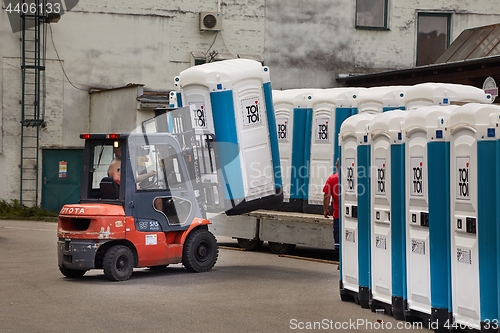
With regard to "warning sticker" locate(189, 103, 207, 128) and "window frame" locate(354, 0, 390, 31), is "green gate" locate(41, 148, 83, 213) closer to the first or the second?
"window frame" locate(354, 0, 390, 31)

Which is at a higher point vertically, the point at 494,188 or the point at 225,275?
the point at 494,188

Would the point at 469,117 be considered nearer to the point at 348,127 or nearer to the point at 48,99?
the point at 348,127

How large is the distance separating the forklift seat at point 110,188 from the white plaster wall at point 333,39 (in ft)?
59.1

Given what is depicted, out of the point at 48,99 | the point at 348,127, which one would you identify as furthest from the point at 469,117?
the point at 48,99

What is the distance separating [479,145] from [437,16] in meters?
25.9

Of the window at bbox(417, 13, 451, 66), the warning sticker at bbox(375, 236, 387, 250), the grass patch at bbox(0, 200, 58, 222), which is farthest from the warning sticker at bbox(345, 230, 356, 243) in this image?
the window at bbox(417, 13, 451, 66)

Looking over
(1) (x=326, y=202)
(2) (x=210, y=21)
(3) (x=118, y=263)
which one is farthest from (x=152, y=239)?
(2) (x=210, y=21)

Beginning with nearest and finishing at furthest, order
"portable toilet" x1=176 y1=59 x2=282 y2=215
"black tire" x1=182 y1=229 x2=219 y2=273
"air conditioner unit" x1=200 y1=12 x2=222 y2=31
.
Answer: "black tire" x1=182 y1=229 x2=219 y2=273 < "portable toilet" x1=176 y1=59 x2=282 y2=215 < "air conditioner unit" x1=200 y1=12 x2=222 y2=31

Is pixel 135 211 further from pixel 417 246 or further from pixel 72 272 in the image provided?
pixel 417 246

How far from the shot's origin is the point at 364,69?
107 feet

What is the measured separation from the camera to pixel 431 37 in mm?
33594

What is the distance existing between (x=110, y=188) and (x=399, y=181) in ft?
18.6

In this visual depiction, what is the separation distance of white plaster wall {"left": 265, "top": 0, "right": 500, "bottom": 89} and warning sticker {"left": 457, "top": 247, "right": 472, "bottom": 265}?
23.0 meters

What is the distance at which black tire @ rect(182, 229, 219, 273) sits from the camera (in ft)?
48.9
